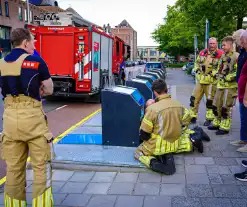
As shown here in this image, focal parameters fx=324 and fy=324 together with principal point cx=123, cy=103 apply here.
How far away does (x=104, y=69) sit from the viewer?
1341 cm

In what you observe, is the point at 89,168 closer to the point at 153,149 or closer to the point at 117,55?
the point at 153,149

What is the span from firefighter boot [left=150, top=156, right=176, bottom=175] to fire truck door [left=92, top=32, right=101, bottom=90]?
7.49 m

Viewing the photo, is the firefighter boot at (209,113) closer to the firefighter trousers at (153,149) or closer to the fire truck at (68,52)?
the firefighter trousers at (153,149)

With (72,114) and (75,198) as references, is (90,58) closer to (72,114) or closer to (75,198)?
(72,114)

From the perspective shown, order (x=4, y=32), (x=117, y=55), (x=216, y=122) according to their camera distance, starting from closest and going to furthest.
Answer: (x=216, y=122) → (x=117, y=55) → (x=4, y=32)

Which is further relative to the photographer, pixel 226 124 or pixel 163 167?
pixel 226 124

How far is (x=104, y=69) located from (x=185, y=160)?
8811mm

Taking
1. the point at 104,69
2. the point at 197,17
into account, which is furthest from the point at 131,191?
the point at 197,17

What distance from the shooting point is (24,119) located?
10.2 feet

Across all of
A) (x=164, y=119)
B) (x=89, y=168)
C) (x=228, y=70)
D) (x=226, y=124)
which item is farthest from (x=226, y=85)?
(x=89, y=168)

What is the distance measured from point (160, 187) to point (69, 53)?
8168 mm

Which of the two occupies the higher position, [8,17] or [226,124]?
[8,17]

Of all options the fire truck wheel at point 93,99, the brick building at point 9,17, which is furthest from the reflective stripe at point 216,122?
the brick building at point 9,17

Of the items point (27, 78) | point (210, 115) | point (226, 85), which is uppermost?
point (27, 78)
